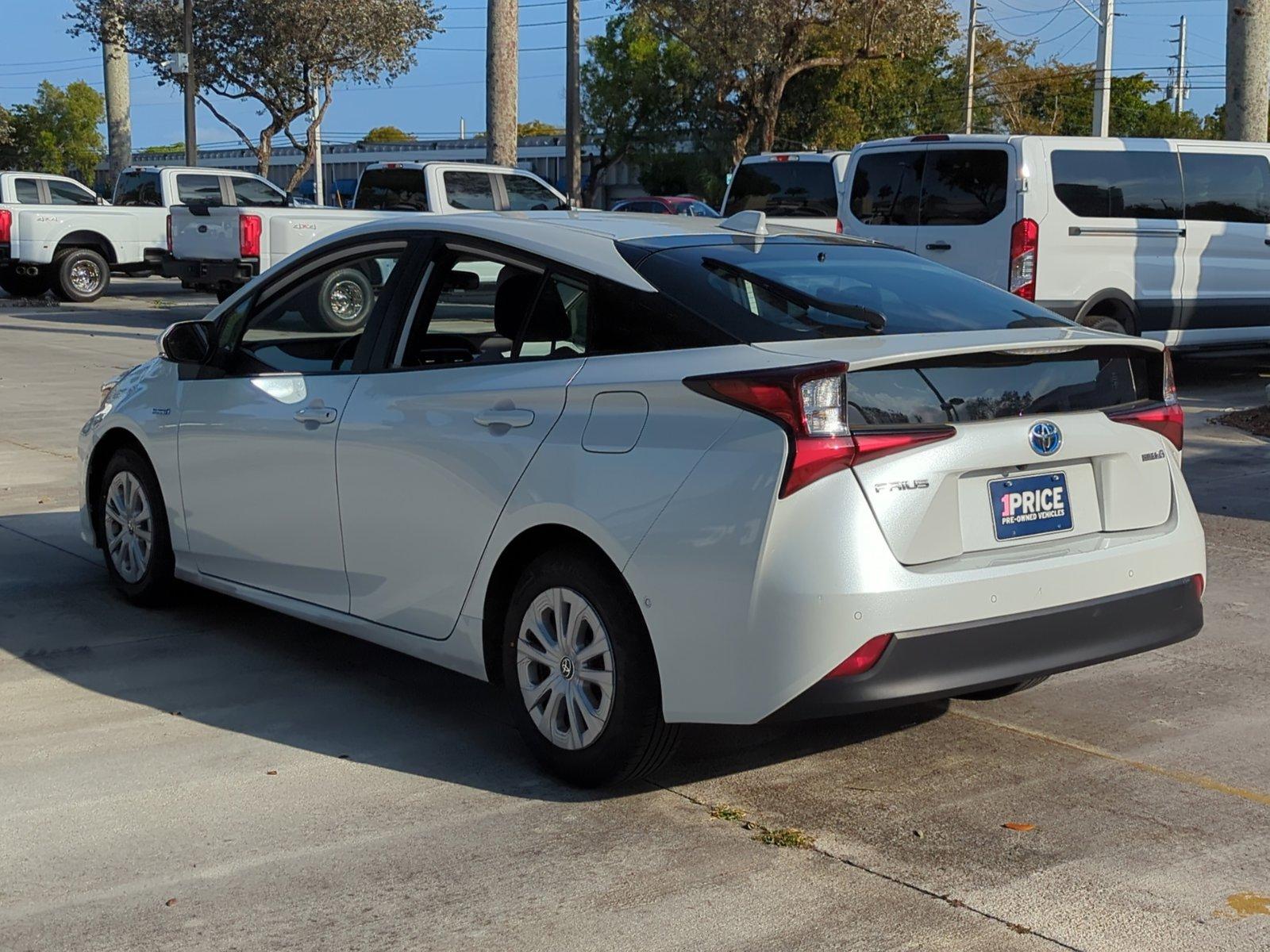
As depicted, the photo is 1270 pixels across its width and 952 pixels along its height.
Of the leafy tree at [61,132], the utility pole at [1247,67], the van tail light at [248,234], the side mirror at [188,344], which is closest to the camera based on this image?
the side mirror at [188,344]

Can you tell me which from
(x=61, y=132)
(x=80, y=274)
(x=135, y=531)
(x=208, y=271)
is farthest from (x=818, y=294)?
(x=61, y=132)

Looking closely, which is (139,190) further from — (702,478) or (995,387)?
(995,387)

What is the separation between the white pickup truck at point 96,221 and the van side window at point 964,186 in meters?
13.9

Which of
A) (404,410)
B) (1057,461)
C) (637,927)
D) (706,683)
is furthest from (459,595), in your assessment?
→ (1057,461)

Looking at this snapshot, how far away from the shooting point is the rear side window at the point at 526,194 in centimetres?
2080

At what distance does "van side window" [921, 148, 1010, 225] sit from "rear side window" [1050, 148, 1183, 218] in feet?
1.56

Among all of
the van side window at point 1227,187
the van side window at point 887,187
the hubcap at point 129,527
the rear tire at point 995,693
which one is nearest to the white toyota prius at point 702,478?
the rear tire at point 995,693

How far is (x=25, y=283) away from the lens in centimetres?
2686

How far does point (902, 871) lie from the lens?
153 inches

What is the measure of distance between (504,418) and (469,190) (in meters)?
16.3

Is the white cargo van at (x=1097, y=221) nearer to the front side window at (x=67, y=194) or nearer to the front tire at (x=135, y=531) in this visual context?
the front tire at (x=135, y=531)

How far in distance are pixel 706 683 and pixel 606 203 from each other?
64.9 meters

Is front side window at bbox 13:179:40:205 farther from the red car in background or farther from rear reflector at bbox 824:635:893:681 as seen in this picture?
rear reflector at bbox 824:635:893:681

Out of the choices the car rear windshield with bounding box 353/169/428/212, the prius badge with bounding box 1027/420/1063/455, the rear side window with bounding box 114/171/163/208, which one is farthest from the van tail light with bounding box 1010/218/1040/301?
the rear side window with bounding box 114/171/163/208
